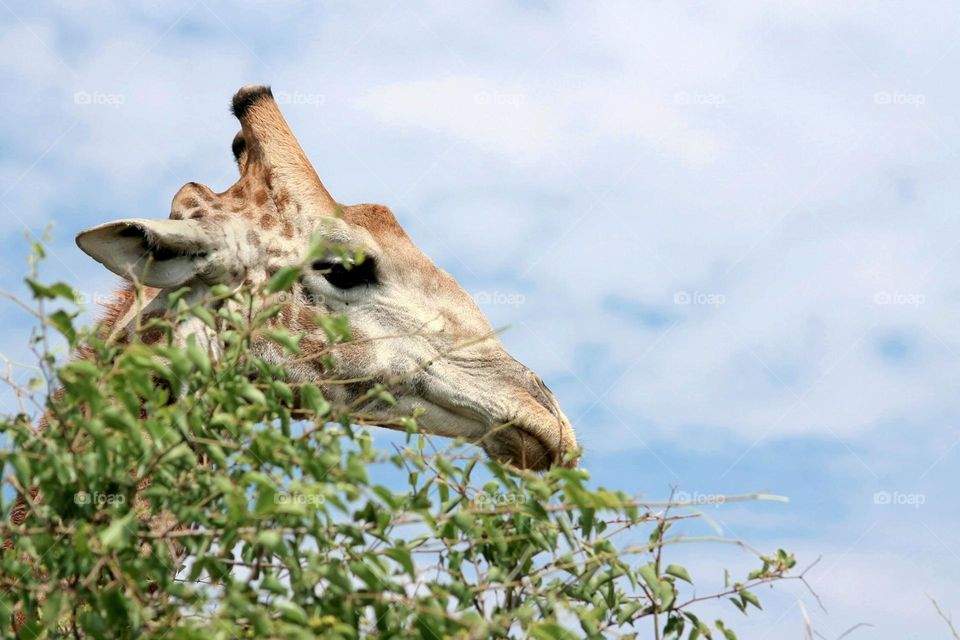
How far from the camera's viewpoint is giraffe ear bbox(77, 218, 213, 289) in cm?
525

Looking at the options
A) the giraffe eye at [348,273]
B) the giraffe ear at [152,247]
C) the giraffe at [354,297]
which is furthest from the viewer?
the giraffe eye at [348,273]

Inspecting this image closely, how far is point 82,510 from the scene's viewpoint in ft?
9.80

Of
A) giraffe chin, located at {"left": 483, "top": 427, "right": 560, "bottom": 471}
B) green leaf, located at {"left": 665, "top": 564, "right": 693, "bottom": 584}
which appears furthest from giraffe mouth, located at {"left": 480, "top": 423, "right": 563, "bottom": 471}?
green leaf, located at {"left": 665, "top": 564, "right": 693, "bottom": 584}

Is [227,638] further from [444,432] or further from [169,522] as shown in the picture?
[444,432]

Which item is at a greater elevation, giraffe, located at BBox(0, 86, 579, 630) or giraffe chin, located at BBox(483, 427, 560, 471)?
giraffe, located at BBox(0, 86, 579, 630)

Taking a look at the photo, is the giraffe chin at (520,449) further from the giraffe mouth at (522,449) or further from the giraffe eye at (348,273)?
the giraffe eye at (348,273)

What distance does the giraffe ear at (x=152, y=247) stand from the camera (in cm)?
525

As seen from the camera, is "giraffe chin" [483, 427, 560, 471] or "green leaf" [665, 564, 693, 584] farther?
"giraffe chin" [483, 427, 560, 471]

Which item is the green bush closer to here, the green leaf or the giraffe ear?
the green leaf

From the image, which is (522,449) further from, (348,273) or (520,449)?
(348,273)

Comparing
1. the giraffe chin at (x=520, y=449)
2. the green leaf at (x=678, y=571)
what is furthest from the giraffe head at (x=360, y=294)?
the green leaf at (x=678, y=571)

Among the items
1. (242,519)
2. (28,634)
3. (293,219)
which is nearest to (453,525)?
(242,519)

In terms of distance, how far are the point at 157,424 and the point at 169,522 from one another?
14.1 inches

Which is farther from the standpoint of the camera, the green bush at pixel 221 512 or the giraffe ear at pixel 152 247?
the giraffe ear at pixel 152 247
